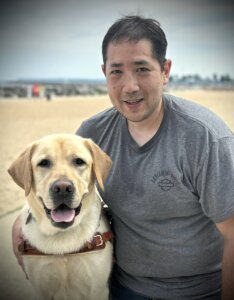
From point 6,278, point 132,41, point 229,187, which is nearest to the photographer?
point 229,187

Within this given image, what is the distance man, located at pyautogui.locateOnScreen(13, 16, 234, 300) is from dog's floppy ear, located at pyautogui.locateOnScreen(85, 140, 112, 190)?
0.06 metres

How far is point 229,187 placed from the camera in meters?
2.17

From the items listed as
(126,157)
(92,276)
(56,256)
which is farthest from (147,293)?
(126,157)

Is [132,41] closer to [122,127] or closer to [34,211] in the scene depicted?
[122,127]

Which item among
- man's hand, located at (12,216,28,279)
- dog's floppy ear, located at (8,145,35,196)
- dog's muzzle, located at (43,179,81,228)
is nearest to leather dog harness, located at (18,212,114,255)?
man's hand, located at (12,216,28,279)

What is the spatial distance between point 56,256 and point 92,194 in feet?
1.38

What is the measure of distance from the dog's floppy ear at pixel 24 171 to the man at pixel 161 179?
48cm

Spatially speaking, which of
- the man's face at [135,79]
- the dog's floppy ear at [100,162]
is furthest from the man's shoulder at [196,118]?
the dog's floppy ear at [100,162]

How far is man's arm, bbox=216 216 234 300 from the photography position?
2.26 meters

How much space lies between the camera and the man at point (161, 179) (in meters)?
2.25

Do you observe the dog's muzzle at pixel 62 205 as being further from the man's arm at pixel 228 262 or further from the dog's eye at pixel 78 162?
the man's arm at pixel 228 262

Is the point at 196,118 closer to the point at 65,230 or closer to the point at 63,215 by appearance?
the point at 63,215

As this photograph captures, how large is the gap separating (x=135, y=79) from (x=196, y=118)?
16.2 inches

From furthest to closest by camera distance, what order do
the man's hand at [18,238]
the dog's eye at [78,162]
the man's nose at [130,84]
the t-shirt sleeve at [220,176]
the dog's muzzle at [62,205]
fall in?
the man's hand at [18,238] → the dog's eye at [78,162] → the man's nose at [130,84] → the dog's muzzle at [62,205] → the t-shirt sleeve at [220,176]
